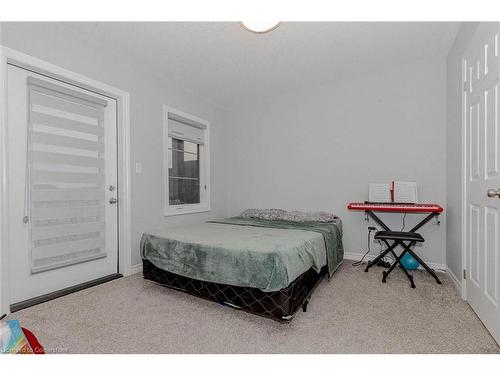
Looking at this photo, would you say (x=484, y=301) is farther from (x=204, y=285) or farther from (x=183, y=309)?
(x=183, y=309)

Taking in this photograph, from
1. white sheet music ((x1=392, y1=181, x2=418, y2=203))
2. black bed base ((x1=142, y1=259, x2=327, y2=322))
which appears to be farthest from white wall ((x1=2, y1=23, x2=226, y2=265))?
white sheet music ((x1=392, y1=181, x2=418, y2=203))

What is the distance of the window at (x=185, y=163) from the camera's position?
3.54 metres

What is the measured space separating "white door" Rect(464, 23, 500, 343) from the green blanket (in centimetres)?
111

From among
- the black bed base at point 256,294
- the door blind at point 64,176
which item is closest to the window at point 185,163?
the door blind at point 64,176

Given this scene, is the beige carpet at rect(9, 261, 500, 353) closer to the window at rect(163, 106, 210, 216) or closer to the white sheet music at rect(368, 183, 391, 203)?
the white sheet music at rect(368, 183, 391, 203)

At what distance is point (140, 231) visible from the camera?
9.87ft

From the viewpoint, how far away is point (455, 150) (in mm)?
2494

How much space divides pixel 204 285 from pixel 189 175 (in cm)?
224

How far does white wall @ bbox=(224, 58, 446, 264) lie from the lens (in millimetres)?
3006

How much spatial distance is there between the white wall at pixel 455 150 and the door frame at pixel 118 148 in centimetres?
330

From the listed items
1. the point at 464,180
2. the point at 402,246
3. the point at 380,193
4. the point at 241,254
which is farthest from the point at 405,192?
the point at 241,254

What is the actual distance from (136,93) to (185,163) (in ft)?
4.03

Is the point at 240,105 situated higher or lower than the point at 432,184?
higher
